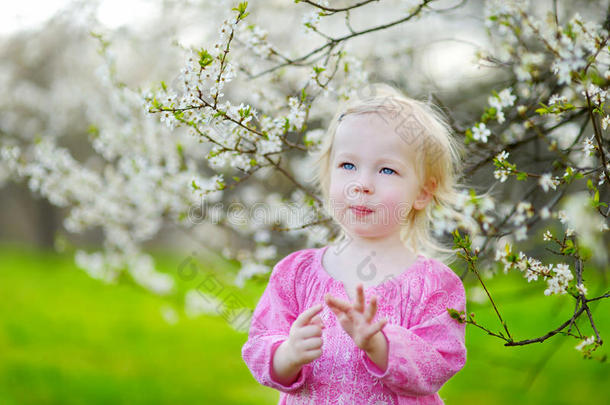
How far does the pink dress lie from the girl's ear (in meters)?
0.20

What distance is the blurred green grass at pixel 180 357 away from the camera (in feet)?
14.6

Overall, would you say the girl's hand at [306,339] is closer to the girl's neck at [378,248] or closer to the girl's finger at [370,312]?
the girl's finger at [370,312]

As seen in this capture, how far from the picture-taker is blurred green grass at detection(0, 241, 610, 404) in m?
4.46

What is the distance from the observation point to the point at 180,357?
5953 mm

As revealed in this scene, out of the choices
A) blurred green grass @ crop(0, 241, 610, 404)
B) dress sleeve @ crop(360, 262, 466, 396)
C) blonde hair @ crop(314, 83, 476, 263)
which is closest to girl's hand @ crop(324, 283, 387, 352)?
dress sleeve @ crop(360, 262, 466, 396)

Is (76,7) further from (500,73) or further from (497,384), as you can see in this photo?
(497,384)

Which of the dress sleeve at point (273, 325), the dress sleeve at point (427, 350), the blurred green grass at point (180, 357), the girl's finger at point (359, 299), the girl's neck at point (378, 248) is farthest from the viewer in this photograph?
the blurred green grass at point (180, 357)

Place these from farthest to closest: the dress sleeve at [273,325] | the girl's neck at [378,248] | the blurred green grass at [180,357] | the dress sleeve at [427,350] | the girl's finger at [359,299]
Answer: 1. the blurred green grass at [180,357]
2. the girl's neck at [378,248]
3. the dress sleeve at [273,325]
4. the dress sleeve at [427,350]
5. the girl's finger at [359,299]

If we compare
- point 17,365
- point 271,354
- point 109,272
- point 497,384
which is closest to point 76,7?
point 109,272

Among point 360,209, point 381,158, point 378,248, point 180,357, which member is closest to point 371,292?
point 378,248

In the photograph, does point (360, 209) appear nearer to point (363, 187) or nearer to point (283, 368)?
point (363, 187)

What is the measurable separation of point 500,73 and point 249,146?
2.63 meters

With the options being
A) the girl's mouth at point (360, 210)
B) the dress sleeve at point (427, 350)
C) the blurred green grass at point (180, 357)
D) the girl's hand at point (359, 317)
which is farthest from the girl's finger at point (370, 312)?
the blurred green grass at point (180, 357)

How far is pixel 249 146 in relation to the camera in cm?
261
